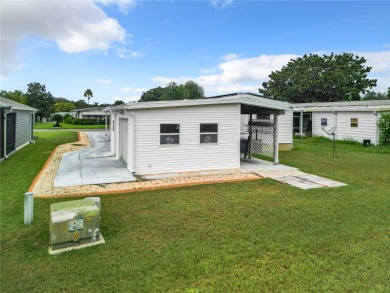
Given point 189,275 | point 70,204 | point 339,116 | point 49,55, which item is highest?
point 49,55

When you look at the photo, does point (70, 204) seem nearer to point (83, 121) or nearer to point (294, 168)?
point (294, 168)

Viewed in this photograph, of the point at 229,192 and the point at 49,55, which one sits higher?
the point at 49,55

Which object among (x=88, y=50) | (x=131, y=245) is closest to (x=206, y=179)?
(x=131, y=245)

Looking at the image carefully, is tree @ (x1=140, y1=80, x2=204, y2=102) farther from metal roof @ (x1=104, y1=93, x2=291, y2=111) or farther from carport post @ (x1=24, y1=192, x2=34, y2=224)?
carport post @ (x1=24, y1=192, x2=34, y2=224)

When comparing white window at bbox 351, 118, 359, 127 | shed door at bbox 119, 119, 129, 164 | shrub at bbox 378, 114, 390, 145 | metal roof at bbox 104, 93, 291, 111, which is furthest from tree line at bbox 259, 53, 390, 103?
shed door at bbox 119, 119, 129, 164

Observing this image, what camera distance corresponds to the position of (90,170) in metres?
11.0

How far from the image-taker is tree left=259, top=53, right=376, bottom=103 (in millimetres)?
38062

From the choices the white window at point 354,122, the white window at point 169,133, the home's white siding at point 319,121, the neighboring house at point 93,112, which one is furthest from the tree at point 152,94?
the white window at point 169,133

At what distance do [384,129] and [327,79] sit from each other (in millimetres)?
21344

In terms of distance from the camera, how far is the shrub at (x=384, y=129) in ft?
62.0

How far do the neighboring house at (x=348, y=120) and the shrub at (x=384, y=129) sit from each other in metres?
0.41

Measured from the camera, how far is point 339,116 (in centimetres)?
2305

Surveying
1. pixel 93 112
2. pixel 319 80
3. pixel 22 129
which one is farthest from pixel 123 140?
pixel 319 80

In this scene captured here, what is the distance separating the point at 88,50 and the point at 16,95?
167 feet
